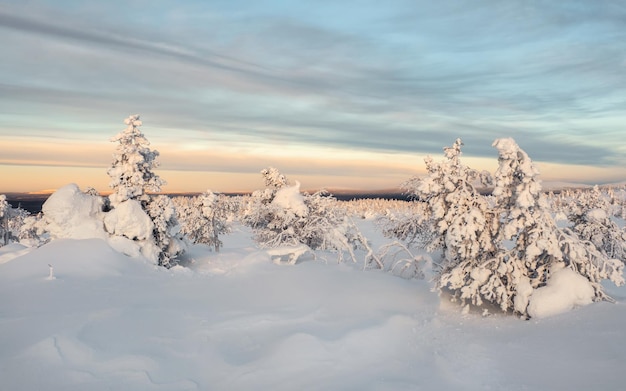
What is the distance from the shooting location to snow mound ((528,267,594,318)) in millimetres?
13312

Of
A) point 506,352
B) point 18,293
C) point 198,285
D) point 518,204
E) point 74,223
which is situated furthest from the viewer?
point 74,223

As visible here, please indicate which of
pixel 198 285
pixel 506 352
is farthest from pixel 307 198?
pixel 506 352

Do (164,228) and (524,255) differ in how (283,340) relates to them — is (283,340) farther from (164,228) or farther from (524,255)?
(164,228)

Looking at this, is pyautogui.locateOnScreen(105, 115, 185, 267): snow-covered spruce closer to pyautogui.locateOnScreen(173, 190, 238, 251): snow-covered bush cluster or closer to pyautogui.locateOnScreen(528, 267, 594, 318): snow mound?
pyautogui.locateOnScreen(173, 190, 238, 251): snow-covered bush cluster

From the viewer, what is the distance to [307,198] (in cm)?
3241

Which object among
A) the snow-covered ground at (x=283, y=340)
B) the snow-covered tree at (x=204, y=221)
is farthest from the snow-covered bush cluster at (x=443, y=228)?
the snow-covered tree at (x=204, y=221)

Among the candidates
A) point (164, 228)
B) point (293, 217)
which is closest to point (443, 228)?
point (293, 217)

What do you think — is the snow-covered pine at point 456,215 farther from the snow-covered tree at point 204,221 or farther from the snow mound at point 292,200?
the snow-covered tree at point 204,221

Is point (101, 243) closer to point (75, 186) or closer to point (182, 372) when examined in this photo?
point (75, 186)

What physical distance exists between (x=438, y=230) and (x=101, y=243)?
654 inches

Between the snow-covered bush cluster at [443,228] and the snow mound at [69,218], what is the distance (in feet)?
0.19

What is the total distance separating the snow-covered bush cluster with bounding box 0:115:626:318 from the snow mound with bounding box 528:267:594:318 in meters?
0.03

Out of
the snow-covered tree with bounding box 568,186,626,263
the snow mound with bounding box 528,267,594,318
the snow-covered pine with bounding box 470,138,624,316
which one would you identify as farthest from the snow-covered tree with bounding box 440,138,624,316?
the snow-covered tree with bounding box 568,186,626,263

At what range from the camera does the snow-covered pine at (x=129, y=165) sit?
27969 mm
